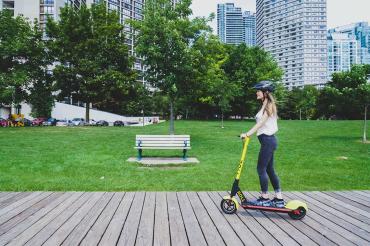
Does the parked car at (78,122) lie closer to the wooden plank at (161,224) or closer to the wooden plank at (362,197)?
the wooden plank at (161,224)

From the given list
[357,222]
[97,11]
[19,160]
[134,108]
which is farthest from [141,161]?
[134,108]

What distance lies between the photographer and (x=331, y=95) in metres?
19.1

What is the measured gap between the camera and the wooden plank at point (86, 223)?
4355 millimetres

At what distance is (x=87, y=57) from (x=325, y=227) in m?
42.8

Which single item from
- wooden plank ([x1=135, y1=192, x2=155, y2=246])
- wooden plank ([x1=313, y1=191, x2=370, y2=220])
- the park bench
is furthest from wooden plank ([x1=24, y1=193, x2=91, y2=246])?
the park bench

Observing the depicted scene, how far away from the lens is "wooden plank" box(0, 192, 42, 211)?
5848 mm

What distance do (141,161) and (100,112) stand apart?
2254 inches

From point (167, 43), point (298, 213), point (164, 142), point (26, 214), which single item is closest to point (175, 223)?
point (298, 213)

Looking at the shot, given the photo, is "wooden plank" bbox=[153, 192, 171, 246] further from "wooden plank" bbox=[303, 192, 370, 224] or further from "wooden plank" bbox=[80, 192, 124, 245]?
"wooden plank" bbox=[303, 192, 370, 224]

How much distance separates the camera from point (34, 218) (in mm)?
5309

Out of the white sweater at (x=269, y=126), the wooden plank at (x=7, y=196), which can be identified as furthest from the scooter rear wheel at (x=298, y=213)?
the wooden plank at (x=7, y=196)

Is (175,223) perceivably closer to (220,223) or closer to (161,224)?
(161,224)

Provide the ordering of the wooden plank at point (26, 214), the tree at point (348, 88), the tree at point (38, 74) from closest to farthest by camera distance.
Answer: the wooden plank at point (26, 214)
the tree at point (348, 88)
the tree at point (38, 74)

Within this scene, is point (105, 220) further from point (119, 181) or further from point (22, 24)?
point (22, 24)
